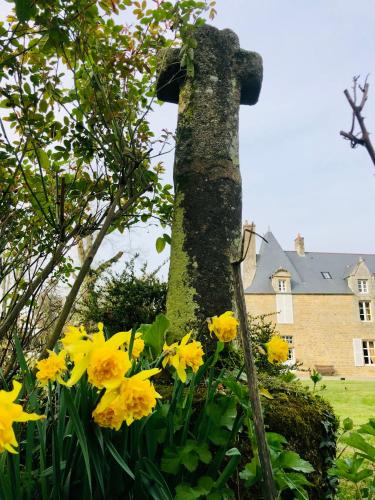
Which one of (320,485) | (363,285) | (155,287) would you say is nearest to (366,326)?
(363,285)

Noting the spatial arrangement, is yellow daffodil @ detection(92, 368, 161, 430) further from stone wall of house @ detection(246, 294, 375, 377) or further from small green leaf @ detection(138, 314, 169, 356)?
stone wall of house @ detection(246, 294, 375, 377)

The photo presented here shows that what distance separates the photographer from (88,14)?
2.07 meters

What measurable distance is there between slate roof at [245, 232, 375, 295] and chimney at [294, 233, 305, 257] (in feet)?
0.92

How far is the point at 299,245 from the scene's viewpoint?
31094 mm

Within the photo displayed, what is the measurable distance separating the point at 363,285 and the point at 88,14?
1205 inches

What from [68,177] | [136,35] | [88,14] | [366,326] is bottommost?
[366,326]

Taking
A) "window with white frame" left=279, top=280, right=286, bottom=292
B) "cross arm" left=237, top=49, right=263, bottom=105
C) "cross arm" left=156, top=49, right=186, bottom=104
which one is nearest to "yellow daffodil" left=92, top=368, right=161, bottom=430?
"cross arm" left=156, top=49, right=186, bottom=104

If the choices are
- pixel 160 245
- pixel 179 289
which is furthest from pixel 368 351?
pixel 179 289

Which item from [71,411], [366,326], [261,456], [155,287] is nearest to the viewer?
[261,456]

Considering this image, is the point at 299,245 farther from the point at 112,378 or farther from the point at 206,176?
the point at 112,378

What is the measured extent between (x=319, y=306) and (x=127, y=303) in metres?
25.9

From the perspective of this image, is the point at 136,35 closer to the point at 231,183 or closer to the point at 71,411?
the point at 231,183

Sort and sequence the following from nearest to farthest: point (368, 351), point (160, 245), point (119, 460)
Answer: point (119, 460) < point (160, 245) < point (368, 351)

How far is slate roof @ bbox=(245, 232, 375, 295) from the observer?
1133 inches
